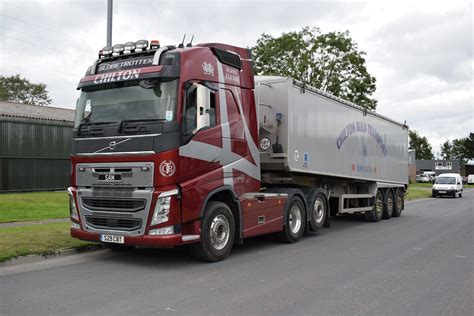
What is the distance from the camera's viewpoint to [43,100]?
60688 millimetres

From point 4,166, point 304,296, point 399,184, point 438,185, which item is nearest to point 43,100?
point 4,166

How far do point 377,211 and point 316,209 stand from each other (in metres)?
5.13

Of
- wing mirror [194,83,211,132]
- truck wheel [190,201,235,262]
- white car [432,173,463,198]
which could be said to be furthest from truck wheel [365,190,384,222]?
white car [432,173,463,198]

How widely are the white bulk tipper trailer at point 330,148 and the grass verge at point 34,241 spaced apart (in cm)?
451

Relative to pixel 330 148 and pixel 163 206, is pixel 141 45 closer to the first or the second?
pixel 163 206

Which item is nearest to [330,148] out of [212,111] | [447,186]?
[212,111]

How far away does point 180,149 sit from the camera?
7.38 metres

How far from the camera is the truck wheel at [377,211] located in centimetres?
1561

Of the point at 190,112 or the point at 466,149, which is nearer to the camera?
the point at 190,112

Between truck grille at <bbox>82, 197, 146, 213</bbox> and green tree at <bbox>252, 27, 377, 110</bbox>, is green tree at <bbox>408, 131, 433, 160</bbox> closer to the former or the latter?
green tree at <bbox>252, 27, 377, 110</bbox>

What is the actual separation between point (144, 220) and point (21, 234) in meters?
3.82

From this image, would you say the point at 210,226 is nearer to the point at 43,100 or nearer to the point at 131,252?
the point at 131,252

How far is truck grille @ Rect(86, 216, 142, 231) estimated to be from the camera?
747cm

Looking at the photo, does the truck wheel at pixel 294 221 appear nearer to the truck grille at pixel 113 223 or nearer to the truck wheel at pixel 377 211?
the truck grille at pixel 113 223
